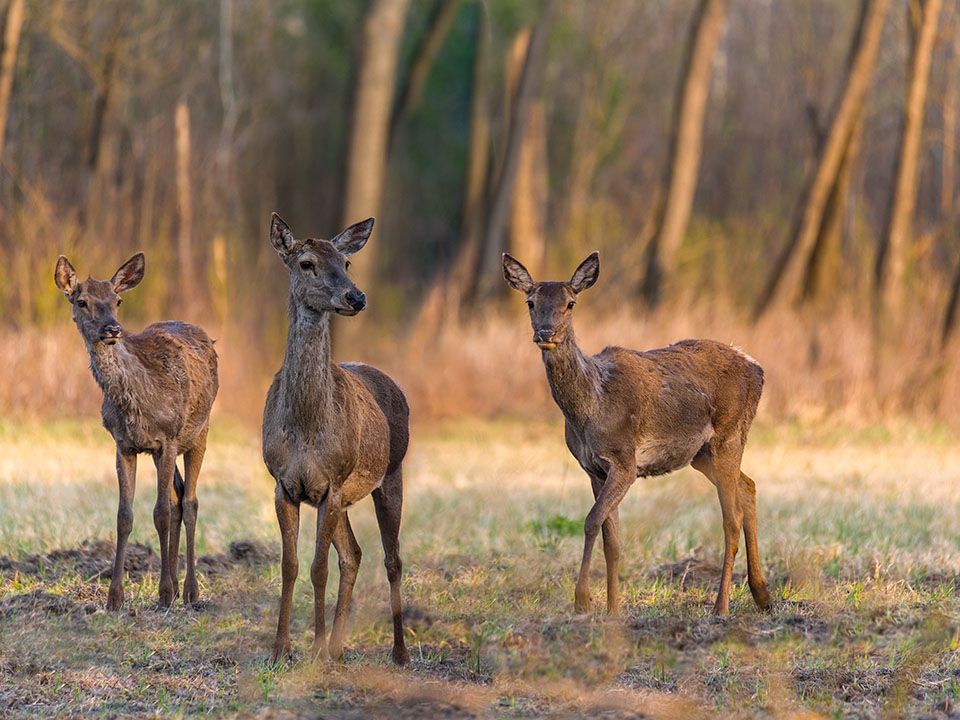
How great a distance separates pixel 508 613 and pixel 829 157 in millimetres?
13093

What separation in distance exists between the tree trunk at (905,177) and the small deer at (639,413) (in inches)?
433

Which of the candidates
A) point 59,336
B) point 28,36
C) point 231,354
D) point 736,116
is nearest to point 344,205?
point 231,354

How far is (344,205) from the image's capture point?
760 inches

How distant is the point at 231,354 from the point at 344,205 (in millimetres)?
2391

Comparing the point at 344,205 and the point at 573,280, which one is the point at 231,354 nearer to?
the point at 344,205

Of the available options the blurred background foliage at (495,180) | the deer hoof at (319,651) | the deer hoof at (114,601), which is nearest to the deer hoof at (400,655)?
the deer hoof at (319,651)

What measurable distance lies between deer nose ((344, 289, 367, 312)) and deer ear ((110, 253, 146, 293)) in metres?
2.42

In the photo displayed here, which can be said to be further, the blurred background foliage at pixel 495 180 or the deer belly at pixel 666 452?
the blurred background foliage at pixel 495 180

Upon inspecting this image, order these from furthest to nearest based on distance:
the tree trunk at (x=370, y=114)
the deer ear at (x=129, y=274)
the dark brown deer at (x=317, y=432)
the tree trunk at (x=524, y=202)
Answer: the tree trunk at (x=524, y=202) → the tree trunk at (x=370, y=114) → the deer ear at (x=129, y=274) → the dark brown deer at (x=317, y=432)

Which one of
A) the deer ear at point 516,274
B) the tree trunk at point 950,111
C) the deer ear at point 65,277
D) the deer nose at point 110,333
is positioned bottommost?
the deer nose at point 110,333

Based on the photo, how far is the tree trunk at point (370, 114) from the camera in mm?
18969

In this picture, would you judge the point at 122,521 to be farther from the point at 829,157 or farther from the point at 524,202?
the point at 524,202

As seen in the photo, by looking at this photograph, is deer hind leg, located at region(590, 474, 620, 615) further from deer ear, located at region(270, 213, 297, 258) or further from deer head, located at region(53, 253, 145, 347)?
deer head, located at region(53, 253, 145, 347)

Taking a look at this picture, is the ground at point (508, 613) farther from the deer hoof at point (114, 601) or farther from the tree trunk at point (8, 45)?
the tree trunk at point (8, 45)
